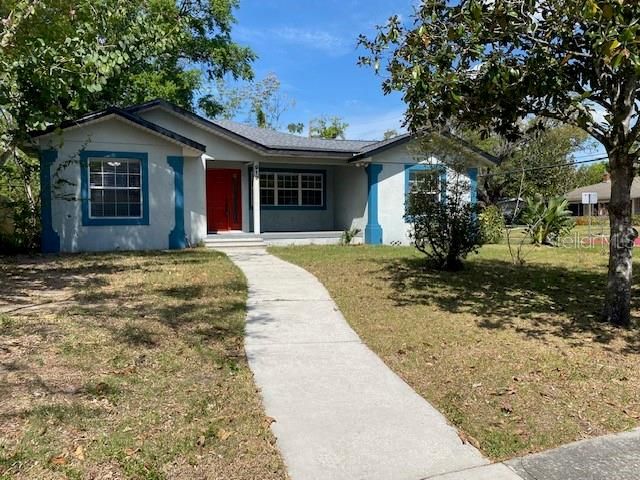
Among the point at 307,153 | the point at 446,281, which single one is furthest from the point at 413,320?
the point at 307,153

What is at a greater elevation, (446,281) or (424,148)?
(424,148)

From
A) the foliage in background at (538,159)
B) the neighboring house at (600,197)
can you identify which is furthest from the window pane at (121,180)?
the neighboring house at (600,197)

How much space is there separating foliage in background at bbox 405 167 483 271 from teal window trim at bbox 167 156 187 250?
7.38 meters

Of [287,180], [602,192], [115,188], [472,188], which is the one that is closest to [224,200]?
[287,180]

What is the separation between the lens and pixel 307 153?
17406mm

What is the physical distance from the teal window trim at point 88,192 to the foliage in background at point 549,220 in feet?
42.1

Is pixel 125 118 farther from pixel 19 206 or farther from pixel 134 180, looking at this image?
pixel 19 206

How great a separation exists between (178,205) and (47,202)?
135 inches

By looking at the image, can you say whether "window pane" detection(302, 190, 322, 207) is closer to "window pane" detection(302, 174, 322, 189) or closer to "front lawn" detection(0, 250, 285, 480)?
"window pane" detection(302, 174, 322, 189)

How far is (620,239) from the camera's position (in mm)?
6469

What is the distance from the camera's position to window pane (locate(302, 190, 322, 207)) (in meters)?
19.8

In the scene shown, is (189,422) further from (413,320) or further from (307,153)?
(307,153)

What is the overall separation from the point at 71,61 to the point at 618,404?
315 inches

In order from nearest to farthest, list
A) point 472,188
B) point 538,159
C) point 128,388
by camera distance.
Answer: point 128,388
point 472,188
point 538,159
